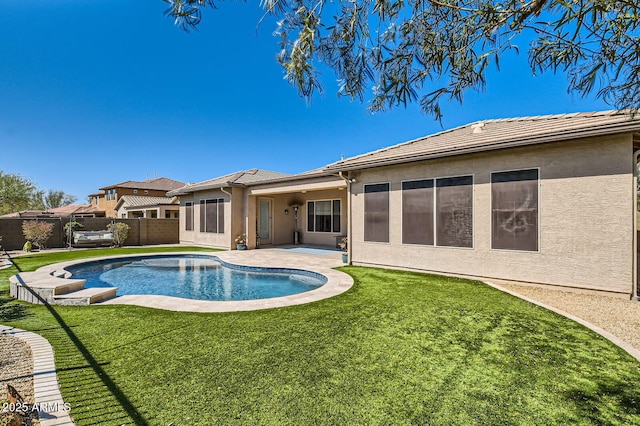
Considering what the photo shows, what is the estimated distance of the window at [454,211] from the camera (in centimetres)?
927

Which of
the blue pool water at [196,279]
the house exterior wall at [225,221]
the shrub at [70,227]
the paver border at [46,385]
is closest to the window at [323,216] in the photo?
the house exterior wall at [225,221]

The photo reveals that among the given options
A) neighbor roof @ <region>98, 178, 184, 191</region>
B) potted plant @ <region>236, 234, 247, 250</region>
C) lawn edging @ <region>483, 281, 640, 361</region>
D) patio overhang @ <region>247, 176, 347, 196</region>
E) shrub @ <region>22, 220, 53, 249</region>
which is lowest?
lawn edging @ <region>483, 281, 640, 361</region>

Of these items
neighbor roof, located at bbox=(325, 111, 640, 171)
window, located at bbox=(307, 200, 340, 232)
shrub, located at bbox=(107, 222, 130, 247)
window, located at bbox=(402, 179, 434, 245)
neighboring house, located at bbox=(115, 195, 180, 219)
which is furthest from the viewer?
neighboring house, located at bbox=(115, 195, 180, 219)

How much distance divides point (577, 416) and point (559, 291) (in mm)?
6226

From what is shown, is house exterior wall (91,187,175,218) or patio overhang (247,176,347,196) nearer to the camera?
patio overhang (247,176,347,196)

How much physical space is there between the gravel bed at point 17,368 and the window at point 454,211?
Result: 10.0m

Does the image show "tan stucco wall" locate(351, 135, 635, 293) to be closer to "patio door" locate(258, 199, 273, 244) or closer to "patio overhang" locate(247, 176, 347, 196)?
"patio overhang" locate(247, 176, 347, 196)

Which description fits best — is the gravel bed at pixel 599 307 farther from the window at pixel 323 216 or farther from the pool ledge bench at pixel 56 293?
the window at pixel 323 216

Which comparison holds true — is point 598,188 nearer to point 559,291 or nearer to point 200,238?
point 559,291

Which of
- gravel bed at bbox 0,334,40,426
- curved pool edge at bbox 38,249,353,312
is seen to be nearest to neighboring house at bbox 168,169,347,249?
curved pool edge at bbox 38,249,353,312

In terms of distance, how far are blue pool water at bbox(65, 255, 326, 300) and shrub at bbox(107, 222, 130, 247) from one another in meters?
6.23

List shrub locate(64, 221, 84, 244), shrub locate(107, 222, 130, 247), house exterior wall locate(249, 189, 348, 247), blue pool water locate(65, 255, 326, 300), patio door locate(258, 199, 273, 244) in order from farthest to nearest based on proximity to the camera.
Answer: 1. shrub locate(107, 222, 130, 247)
2. patio door locate(258, 199, 273, 244)
3. house exterior wall locate(249, 189, 348, 247)
4. shrub locate(64, 221, 84, 244)
5. blue pool water locate(65, 255, 326, 300)

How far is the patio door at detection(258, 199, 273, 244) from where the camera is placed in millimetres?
19500

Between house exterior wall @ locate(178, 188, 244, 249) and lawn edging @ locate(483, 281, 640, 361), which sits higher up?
house exterior wall @ locate(178, 188, 244, 249)
